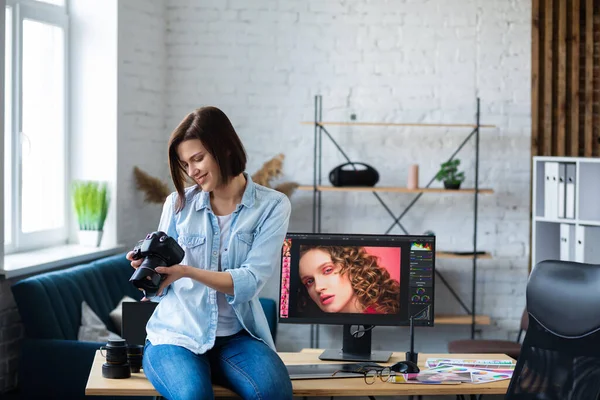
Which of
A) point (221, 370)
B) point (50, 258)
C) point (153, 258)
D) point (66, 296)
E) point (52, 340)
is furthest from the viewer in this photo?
point (50, 258)

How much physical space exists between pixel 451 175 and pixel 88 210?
2171mm

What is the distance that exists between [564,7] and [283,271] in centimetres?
329

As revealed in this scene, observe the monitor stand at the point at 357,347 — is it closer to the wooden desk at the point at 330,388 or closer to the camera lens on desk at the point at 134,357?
the wooden desk at the point at 330,388

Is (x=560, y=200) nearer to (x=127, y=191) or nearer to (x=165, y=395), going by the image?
(x=127, y=191)

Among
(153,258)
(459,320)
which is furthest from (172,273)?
(459,320)

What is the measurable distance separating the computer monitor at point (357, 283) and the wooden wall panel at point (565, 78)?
9.15 ft

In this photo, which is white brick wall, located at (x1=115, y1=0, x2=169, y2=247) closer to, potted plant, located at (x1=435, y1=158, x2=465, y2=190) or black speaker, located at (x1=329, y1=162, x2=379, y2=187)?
black speaker, located at (x1=329, y1=162, x2=379, y2=187)

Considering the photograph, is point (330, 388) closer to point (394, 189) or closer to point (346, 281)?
point (346, 281)

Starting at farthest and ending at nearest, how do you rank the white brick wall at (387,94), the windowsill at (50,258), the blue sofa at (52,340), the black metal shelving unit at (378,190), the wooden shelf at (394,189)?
the white brick wall at (387,94) < the black metal shelving unit at (378,190) < the wooden shelf at (394,189) < the windowsill at (50,258) < the blue sofa at (52,340)

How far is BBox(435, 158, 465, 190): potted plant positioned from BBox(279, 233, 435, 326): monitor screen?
7.58 ft

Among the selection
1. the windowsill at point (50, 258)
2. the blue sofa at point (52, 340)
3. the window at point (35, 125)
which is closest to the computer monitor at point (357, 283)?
the blue sofa at point (52, 340)

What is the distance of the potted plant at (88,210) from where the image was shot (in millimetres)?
4816

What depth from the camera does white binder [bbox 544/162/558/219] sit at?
16.3 feet

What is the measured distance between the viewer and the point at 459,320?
5.31 metres
